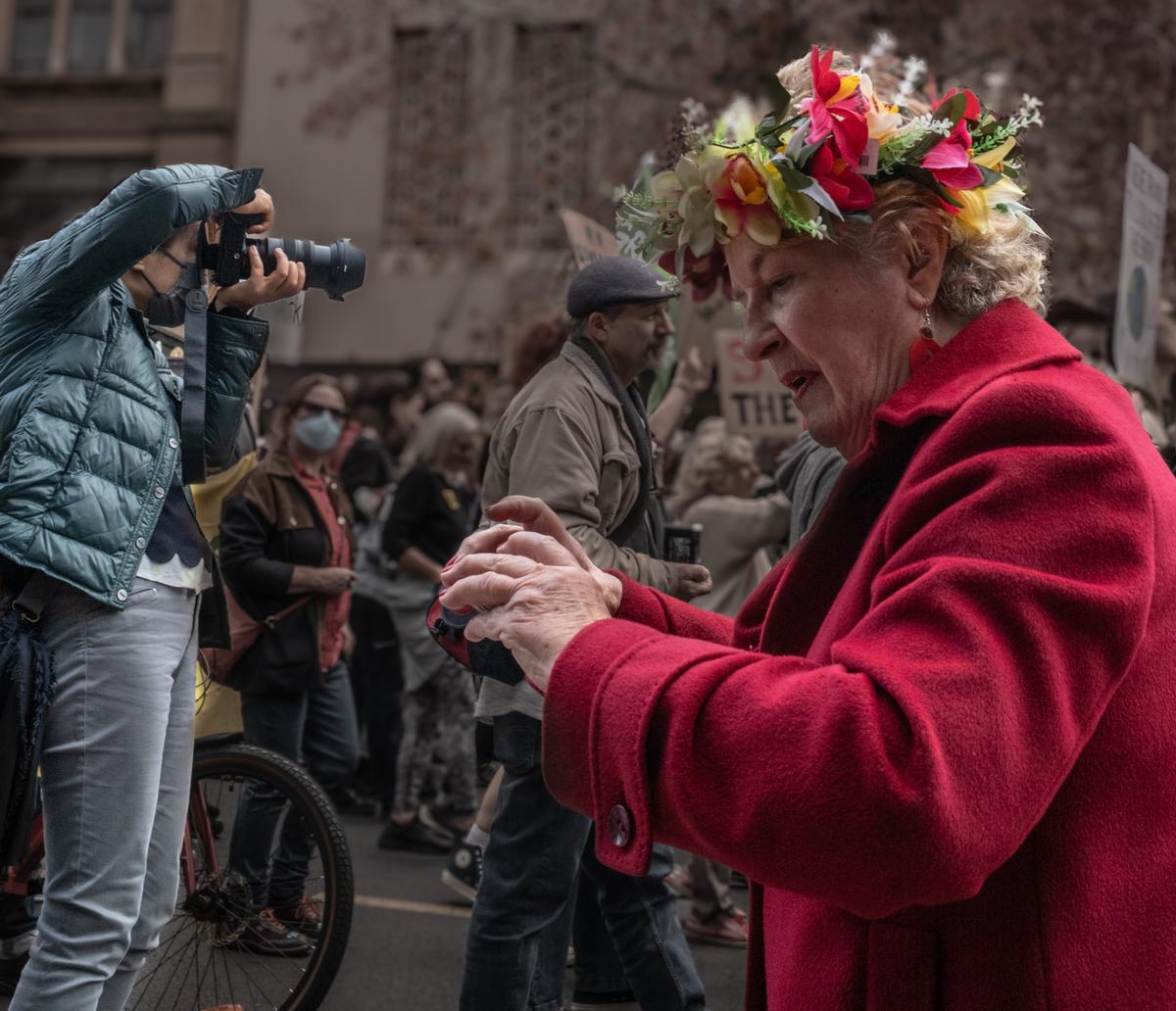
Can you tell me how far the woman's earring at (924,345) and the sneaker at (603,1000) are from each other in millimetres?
3207

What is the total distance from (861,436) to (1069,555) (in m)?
0.50

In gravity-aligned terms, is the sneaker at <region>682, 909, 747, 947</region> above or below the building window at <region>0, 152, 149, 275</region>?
below

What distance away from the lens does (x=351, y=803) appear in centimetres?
805

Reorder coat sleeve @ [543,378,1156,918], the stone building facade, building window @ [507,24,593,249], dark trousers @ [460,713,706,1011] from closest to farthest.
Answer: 1. coat sleeve @ [543,378,1156,918]
2. dark trousers @ [460,713,706,1011]
3. building window @ [507,24,593,249]
4. the stone building facade

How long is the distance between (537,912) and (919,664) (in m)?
2.43

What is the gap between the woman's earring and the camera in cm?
174

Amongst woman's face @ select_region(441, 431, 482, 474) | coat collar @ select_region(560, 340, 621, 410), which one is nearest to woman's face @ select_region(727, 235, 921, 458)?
coat collar @ select_region(560, 340, 621, 410)

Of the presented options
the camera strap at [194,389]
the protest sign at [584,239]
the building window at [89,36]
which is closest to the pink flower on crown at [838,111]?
the camera strap at [194,389]

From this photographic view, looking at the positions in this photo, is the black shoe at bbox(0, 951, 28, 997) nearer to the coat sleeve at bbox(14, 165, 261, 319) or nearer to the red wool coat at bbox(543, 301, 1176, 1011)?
the coat sleeve at bbox(14, 165, 261, 319)

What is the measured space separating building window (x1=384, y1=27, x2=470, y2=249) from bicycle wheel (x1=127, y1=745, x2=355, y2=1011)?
17721mm

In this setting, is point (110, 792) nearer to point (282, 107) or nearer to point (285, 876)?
point (285, 876)

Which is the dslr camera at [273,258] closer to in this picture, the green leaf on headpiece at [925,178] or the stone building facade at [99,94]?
the green leaf on headpiece at [925,178]

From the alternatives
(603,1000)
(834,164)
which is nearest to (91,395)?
(834,164)

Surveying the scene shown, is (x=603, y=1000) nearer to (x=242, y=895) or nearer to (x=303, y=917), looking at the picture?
(x=303, y=917)
